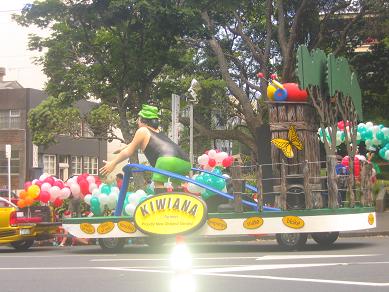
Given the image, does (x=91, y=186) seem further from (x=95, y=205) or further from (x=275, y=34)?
(x=275, y=34)

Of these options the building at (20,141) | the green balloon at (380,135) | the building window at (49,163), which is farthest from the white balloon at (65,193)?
the building window at (49,163)

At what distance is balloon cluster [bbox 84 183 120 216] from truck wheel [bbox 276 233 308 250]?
3.68 m

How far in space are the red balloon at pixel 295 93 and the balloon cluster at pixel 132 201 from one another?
3752 mm

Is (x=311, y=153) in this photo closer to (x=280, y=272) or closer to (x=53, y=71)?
(x=280, y=272)

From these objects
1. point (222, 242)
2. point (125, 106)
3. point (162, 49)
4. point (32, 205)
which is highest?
point (162, 49)

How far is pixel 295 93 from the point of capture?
1407 centimetres

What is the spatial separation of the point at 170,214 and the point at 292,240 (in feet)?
8.03

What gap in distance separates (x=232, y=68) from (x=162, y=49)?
15.1 m

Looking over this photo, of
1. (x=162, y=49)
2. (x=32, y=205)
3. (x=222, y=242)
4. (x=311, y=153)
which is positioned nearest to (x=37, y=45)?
(x=162, y=49)

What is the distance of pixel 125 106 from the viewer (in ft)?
77.7

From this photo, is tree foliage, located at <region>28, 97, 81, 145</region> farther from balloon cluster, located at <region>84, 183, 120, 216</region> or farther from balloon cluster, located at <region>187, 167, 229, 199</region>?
balloon cluster, located at <region>187, 167, 229, 199</region>

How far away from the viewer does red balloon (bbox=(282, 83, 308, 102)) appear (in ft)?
46.0

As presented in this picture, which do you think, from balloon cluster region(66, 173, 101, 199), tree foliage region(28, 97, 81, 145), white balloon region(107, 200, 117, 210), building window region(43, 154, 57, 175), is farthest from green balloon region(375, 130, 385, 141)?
building window region(43, 154, 57, 175)

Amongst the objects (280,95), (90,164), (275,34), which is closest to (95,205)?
→ (280,95)
